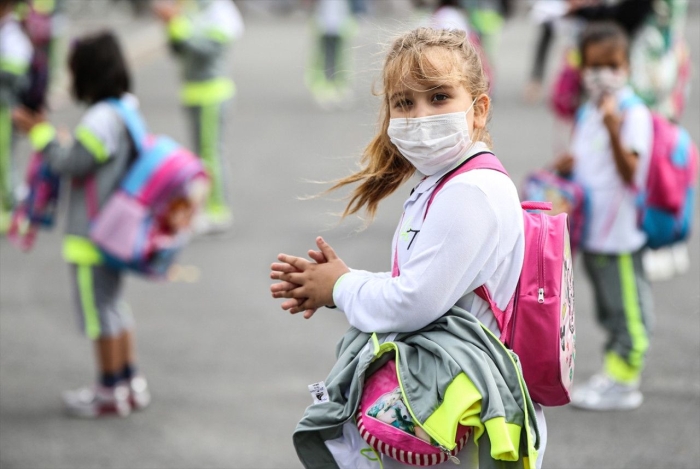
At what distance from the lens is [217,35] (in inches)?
320

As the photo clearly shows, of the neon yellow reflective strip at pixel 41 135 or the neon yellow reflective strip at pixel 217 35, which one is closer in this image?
the neon yellow reflective strip at pixel 41 135

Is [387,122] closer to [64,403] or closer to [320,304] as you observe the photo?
[320,304]

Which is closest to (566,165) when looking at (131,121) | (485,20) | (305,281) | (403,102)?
(131,121)

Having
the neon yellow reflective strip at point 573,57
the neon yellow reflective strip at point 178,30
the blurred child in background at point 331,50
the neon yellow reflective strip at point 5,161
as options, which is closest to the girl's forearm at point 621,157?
the neon yellow reflective strip at point 573,57

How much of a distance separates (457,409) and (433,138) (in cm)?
66

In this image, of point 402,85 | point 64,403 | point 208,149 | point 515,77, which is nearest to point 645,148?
point 402,85

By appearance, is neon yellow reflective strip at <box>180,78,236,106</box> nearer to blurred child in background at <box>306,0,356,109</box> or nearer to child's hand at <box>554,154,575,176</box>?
child's hand at <box>554,154,575,176</box>

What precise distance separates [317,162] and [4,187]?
3492 mm

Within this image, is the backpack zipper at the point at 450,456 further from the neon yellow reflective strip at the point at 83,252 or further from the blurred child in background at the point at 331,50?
the blurred child in background at the point at 331,50

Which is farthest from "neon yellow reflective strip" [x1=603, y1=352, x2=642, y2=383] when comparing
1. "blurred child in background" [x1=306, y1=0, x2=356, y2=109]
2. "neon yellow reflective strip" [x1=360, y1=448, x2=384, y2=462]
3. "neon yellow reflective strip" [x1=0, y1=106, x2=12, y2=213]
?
"blurred child in background" [x1=306, y1=0, x2=356, y2=109]

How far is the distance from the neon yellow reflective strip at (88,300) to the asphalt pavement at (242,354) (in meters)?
0.49

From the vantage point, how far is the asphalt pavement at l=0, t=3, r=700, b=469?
4.79 meters

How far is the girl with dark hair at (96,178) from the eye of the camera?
16.4 ft

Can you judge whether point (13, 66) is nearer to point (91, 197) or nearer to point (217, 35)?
point (217, 35)
